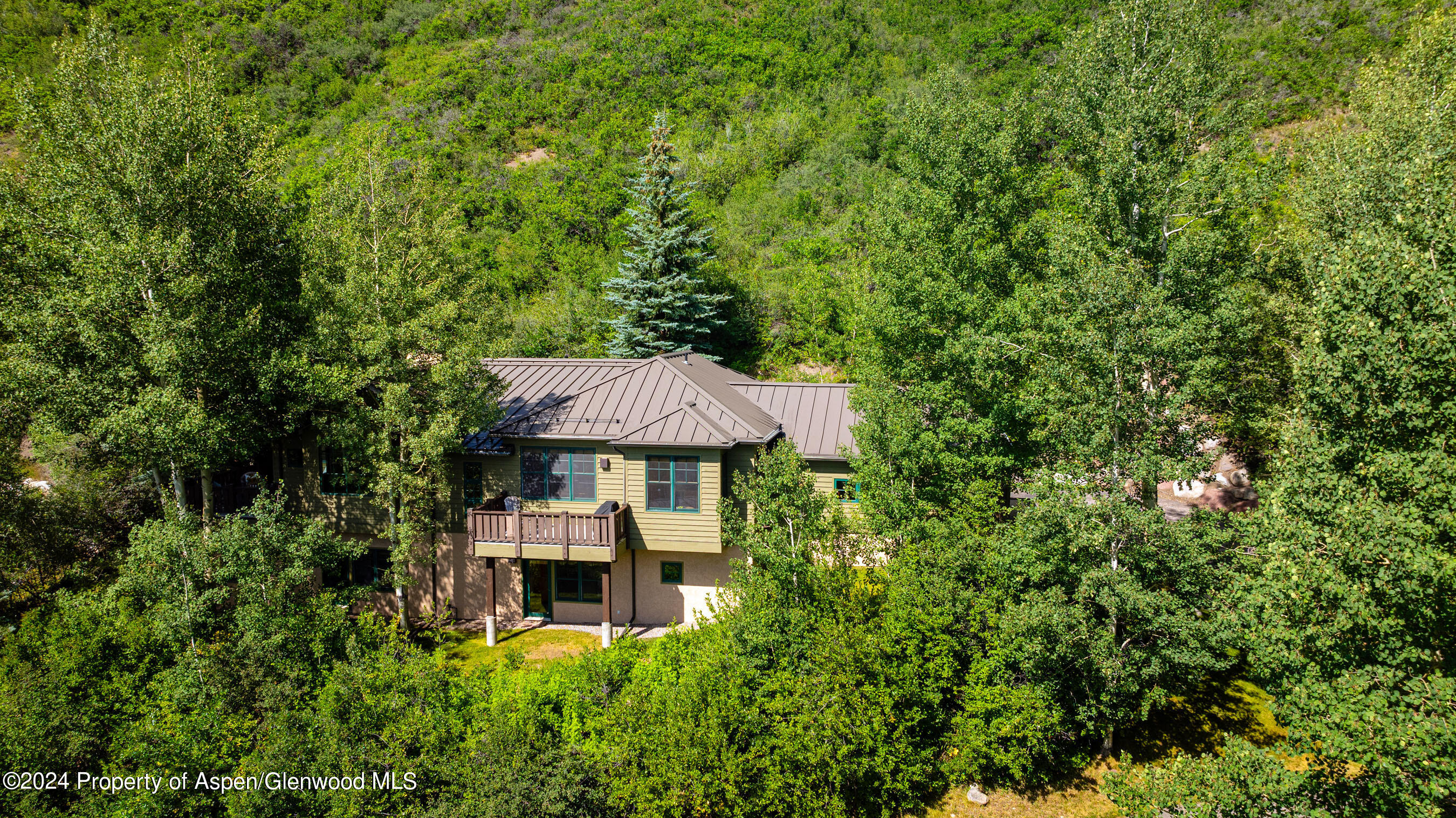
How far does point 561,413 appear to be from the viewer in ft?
58.4

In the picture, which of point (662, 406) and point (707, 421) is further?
point (662, 406)

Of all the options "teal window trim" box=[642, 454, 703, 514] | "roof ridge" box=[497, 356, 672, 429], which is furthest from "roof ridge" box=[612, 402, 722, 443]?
"roof ridge" box=[497, 356, 672, 429]

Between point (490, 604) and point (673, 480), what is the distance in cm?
557

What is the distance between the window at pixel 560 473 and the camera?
17297 mm

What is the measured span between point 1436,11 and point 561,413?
21948mm

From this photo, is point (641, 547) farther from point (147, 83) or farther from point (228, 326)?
point (147, 83)

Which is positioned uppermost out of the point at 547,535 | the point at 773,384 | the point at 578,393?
the point at 773,384

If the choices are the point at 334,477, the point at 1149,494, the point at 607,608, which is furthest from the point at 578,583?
the point at 1149,494

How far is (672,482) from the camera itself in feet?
55.1

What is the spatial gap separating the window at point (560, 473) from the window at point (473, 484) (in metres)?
1.19

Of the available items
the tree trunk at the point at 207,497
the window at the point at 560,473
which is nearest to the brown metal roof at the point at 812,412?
the window at the point at 560,473

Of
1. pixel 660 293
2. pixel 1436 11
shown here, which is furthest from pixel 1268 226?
pixel 660 293

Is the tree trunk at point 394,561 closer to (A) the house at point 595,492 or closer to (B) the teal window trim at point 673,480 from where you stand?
(A) the house at point 595,492

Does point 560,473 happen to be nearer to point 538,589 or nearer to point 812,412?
point 538,589
